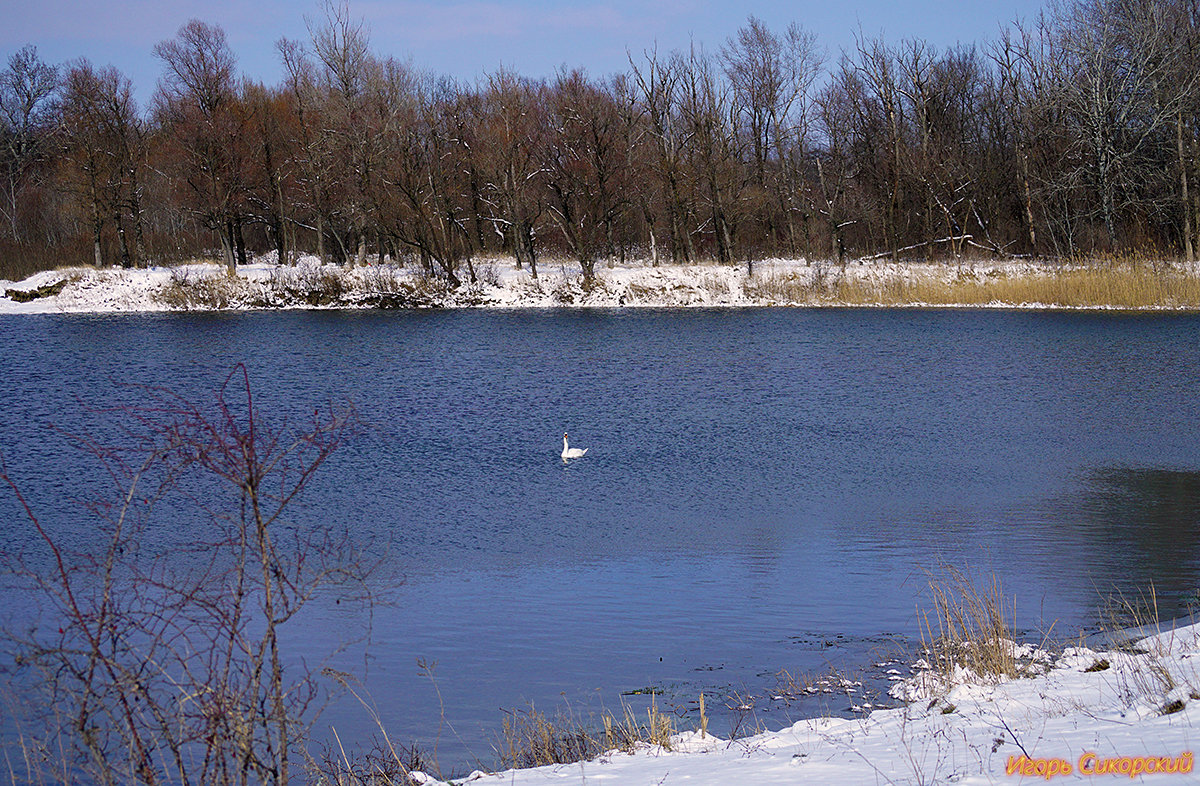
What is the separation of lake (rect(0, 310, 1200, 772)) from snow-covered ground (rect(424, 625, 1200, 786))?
1.08 metres

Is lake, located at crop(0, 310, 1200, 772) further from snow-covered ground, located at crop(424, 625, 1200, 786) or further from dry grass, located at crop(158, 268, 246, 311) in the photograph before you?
dry grass, located at crop(158, 268, 246, 311)

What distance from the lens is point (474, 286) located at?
154 feet

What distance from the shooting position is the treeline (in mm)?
47031

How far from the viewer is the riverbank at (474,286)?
43.3 metres

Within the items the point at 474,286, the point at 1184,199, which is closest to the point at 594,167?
the point at 474,286

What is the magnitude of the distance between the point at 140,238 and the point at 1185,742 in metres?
53.0

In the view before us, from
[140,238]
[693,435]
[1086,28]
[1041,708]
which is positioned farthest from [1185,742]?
[140,238]

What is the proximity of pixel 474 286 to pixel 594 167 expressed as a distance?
8.26 meters

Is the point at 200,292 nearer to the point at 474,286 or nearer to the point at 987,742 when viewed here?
the point at 474,286

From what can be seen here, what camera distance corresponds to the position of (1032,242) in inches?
1850

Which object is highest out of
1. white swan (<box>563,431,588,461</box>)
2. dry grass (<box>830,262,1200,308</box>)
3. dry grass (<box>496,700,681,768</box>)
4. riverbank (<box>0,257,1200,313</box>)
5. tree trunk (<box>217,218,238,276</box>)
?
tree trunk (<box>217,218,238,276</box>)

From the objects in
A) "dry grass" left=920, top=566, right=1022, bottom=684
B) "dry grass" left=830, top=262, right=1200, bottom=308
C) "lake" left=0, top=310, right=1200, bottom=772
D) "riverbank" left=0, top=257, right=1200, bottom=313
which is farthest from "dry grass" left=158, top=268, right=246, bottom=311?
"dry grass" left=920, top=566, right=1022, bottom=684

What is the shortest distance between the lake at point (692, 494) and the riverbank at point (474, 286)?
1379cm

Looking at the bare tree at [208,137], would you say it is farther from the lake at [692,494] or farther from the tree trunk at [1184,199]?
the tree trunk at [1184,199]
